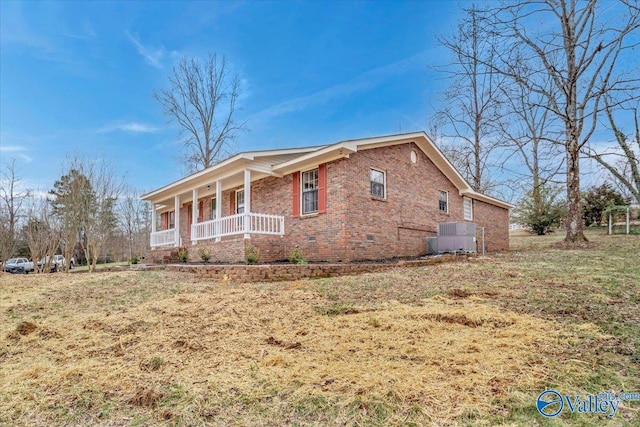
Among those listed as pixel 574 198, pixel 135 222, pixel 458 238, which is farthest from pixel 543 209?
pixel 135 222

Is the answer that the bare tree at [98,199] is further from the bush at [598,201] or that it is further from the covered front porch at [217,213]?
the bush at [598,201]

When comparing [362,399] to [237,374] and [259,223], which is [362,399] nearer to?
[237,374]

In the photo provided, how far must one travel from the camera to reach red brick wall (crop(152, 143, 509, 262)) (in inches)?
422

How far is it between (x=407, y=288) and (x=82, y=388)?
4.73 meters

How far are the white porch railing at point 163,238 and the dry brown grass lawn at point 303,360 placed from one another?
39.3 feet

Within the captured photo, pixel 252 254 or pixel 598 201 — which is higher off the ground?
pixel 598 201

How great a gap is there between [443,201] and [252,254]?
8.87 m

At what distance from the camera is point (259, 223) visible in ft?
38.0

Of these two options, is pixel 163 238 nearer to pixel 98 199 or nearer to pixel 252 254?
pixel 98 199

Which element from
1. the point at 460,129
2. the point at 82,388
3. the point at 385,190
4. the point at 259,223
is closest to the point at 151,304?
the point at 82,388

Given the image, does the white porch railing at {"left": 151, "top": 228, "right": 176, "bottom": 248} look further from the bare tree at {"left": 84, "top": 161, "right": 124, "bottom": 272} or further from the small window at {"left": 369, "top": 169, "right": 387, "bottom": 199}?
the small window at {"left": 369, "top": 169, "right": 387, "bottom": 199}

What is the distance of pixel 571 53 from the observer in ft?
37.6

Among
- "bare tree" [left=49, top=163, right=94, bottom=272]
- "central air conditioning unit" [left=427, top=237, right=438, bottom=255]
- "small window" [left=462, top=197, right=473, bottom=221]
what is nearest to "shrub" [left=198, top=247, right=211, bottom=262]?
"bare tree" [left=49, top=163, right=94, bottom=272]

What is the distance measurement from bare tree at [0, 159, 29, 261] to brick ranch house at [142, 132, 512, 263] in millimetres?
6917
